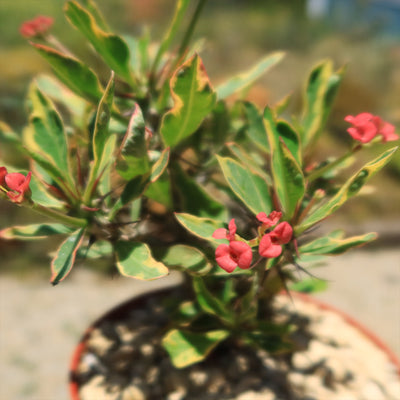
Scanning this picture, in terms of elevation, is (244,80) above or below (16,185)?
above

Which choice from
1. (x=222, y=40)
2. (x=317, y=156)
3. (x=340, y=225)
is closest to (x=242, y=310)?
(x=340, y=225)

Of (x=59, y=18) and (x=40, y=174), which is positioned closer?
(x=40, y=174)

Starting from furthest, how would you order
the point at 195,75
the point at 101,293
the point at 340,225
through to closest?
1. the point at 340,225
2. the point at 101,293
3. the point at 195,75

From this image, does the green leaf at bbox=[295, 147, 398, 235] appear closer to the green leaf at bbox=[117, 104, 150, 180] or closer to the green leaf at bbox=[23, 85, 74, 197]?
the green leaf at bbox=[117, 104, 150, 180]

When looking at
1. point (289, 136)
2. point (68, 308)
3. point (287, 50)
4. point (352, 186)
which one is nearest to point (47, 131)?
point (289, 136)

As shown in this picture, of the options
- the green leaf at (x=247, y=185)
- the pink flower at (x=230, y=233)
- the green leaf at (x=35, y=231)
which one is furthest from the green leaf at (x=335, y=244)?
the green leaf at (x=35, y=231)

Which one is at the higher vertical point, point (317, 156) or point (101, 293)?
point (317, 156)

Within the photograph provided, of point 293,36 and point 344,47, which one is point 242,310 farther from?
point 293,36

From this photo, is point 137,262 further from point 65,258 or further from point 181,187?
point 181,187
